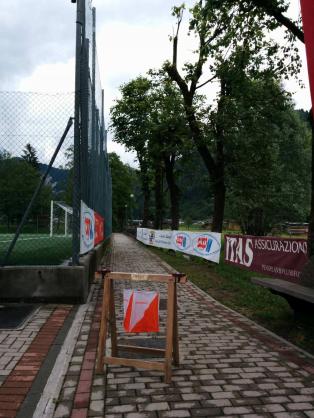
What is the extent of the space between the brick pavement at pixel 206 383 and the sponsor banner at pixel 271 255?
15.3ft

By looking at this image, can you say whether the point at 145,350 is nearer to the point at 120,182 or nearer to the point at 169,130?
the point at 169,130

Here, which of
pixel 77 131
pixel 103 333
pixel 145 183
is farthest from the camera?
pixel 145 183

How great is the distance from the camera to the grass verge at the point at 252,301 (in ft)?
22.0

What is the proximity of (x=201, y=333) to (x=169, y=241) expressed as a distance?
19156 millimetres

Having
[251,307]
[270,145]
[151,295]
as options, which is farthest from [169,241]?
[151,295]

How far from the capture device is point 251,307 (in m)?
8.97

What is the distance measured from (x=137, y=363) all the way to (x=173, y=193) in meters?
27.5

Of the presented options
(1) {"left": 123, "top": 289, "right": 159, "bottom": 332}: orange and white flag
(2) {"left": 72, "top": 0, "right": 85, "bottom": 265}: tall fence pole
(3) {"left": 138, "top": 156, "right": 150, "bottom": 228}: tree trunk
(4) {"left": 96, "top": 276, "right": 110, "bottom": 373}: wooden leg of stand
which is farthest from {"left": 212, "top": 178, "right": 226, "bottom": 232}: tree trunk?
(3) {"left": 138, "top": 156, "right": 150, "bottom": 228}: tree trunk

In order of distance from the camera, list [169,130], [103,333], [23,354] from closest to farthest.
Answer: [103,333] → [23,354] → [169,130]

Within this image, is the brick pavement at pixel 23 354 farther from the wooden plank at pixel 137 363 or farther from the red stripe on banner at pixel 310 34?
the red stripe on banner at pixel 310 34

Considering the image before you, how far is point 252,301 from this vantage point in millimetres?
9617

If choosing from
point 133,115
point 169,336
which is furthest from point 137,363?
point 133,115

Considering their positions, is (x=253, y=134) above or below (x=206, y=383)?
A: above

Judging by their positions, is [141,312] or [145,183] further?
[145,183]
